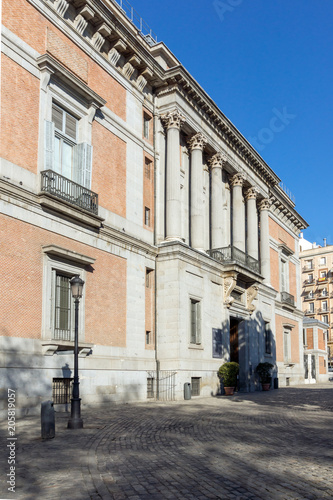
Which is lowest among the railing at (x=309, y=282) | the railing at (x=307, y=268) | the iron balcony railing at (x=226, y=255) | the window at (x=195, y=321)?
the window at (x=195, y=321)

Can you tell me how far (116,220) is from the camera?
74.5 feet

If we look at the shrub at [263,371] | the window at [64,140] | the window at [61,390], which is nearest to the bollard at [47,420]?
the window at [61,390]

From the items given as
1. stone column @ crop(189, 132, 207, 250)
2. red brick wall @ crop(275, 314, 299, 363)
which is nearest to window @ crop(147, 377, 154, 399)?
stone column @ crop(189, 132, 207, 250)

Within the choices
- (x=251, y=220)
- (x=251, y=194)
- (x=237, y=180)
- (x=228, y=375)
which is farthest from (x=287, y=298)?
(x=228, y=375)

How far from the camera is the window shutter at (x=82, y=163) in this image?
20203mm

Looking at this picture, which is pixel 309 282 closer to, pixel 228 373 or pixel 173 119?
pixel 228 373

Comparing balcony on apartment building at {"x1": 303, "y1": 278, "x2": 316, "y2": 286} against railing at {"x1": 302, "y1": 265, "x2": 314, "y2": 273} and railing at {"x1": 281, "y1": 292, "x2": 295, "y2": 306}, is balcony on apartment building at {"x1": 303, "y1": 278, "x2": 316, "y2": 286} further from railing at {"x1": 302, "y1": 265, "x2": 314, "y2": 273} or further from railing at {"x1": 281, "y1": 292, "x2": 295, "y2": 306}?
railing at {"x1": 281, "y1": 292, "x2": 295, "y2": 306}

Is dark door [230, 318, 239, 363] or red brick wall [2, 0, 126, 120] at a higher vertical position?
red brick wall [2, 0, 126, 120]

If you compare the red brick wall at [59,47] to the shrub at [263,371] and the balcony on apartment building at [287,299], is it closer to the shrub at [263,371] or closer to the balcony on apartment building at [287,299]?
the shrub at [263,371]

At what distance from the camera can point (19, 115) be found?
1758cm

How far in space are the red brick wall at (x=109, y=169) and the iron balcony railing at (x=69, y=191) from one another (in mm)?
994

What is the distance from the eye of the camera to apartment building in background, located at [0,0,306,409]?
56.4 feet

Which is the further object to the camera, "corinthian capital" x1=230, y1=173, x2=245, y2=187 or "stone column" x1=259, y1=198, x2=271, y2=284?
"stone column" x1=259, y1=198, x2=271, y2=284

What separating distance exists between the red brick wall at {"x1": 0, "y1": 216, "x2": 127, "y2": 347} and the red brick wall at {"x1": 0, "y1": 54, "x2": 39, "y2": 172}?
2.37m
